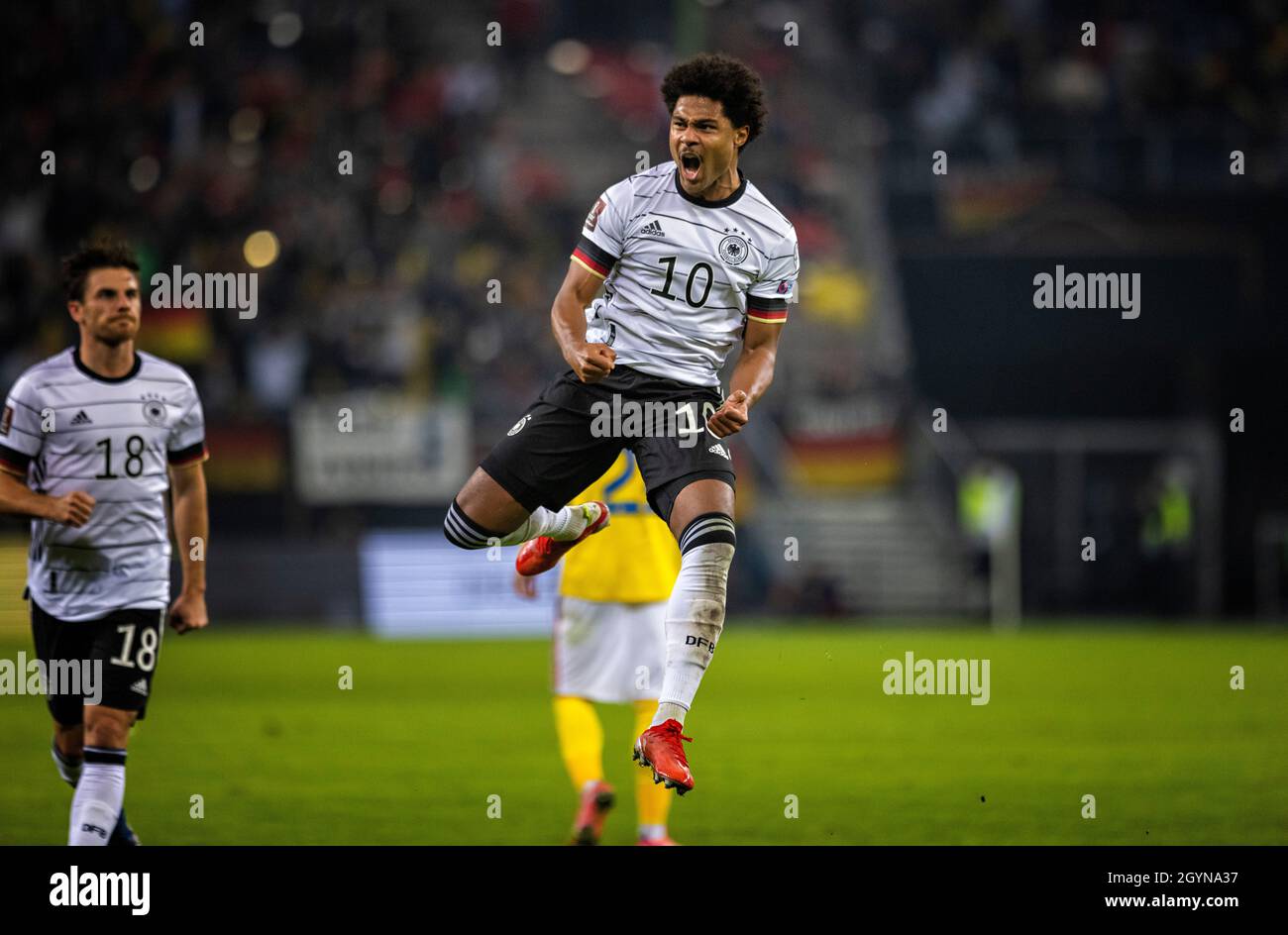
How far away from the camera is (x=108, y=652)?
7.61m

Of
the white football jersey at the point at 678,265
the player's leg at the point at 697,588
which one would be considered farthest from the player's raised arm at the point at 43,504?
the player's leg at the point at 697,588

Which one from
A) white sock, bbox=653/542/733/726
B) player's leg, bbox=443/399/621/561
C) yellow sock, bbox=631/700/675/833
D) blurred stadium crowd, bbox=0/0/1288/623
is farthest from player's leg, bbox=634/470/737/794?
blurred stadium crowd, bbox=0/0/1288/623

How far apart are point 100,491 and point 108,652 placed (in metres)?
0.72

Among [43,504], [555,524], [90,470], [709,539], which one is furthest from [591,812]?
[43,504]

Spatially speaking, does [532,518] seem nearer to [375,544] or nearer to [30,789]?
[30,789]

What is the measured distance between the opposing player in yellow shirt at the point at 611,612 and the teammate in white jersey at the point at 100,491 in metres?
2.05

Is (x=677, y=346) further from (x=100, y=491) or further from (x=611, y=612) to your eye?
(x=100, y=491)

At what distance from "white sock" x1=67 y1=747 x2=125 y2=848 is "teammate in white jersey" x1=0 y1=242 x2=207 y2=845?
37 mm

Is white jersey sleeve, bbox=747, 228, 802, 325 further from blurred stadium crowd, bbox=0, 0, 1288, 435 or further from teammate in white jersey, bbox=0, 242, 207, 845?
blurred stadium crowd, bbox=0, 0, 1288, 435

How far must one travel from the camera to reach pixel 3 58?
96.6ft

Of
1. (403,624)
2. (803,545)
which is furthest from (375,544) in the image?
(803,545)

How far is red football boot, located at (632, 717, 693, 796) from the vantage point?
673 centimetres

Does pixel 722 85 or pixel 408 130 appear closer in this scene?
→ pixel 722 85

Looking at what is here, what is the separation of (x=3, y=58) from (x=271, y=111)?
456 centimetres
